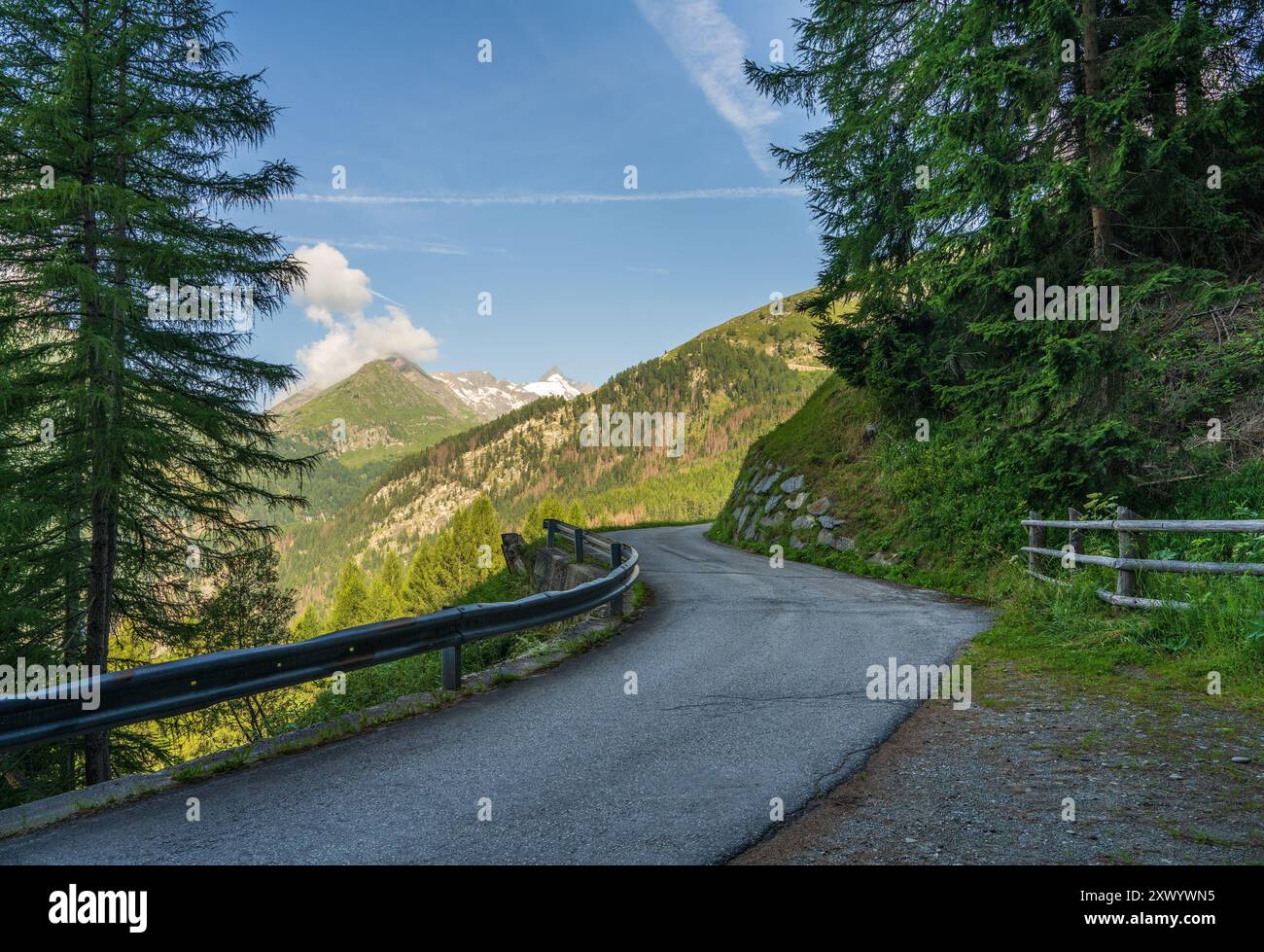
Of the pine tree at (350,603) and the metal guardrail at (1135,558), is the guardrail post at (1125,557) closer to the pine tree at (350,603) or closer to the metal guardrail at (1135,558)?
the metal guardrail at (1135,558)

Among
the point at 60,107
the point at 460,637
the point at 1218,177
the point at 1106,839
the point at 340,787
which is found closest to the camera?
the point at 1106,839

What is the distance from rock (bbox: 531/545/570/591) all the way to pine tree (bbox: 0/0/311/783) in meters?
7.16

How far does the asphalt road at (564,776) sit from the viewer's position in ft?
10.8

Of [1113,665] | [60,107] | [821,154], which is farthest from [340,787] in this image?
[821,154]

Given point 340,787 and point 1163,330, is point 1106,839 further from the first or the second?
point 1163,330

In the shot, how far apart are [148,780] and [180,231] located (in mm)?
11729

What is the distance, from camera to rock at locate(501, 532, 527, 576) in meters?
22.2
